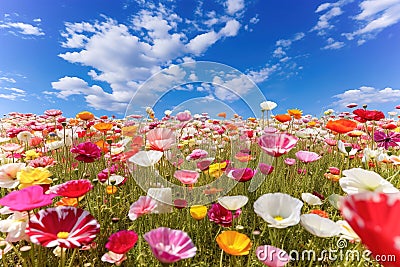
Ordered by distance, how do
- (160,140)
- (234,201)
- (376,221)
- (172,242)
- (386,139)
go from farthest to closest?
(386,139), (160,140), (234,201), (172,242), (376,221)

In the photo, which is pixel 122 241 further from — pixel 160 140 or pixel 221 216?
pixel 160 140

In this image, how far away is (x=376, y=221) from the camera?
31 cm

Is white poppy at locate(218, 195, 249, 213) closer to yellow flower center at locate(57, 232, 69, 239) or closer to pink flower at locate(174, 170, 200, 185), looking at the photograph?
pink flower at locate(174, 170, 200, 185)

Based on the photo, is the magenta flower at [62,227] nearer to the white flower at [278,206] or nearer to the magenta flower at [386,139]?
the white flower at [278,206]

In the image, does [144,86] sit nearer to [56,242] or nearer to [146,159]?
[146,159]

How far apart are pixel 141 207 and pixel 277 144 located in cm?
65

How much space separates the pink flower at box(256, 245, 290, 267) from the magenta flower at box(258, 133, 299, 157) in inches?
19.3

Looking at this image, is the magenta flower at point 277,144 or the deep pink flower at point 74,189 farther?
the magenta flower at point 277,144

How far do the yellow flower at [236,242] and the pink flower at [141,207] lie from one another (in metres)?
0.37

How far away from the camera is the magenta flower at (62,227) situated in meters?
0.66

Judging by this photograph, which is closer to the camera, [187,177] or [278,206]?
[278,206]

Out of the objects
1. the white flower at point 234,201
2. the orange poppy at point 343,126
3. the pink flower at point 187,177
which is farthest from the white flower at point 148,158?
the orange poppy at point 343,126

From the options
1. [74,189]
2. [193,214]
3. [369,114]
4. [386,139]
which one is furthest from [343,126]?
[74,189]

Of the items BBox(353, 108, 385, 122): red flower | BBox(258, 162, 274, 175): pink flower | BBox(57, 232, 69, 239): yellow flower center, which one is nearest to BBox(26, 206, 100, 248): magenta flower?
BBox(57, 232, 69, 239): yellow flower center
